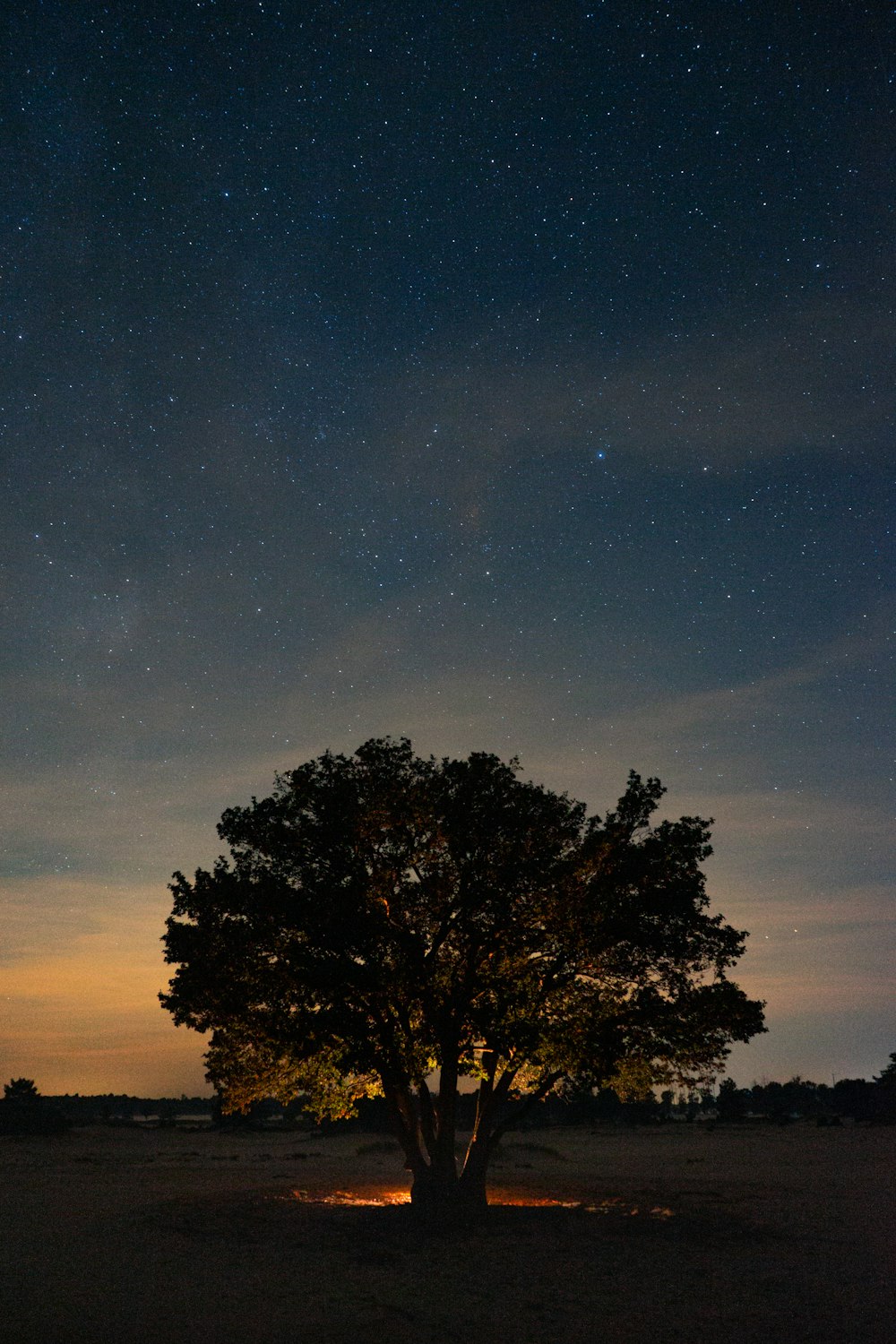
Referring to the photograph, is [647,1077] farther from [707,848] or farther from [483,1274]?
[483,1274]

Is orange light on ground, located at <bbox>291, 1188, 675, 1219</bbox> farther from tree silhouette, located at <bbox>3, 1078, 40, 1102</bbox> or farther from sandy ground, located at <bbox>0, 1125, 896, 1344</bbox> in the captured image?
tree silhouette, located at <bbox>3, 1078, 40, 1102</bbox>

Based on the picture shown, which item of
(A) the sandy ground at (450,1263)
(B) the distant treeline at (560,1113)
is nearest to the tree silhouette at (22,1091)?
(B) the distant treeline at (560,1113)

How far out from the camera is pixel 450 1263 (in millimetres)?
19641

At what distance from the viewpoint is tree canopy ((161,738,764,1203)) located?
79.1 ft

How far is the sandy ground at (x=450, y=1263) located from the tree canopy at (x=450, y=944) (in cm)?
364

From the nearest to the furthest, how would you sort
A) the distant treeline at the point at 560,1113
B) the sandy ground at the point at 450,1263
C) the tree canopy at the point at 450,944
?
the sandy ground at the point at 450,1263 → the tree canopy at the point at 450,944 → the distant treeline at the point at 560,1113

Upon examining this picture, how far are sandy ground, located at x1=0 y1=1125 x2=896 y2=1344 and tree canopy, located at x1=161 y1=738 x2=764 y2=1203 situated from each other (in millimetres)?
3637

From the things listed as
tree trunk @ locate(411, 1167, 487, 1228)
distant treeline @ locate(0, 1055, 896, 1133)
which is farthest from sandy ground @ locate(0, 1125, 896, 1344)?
distant treeline @ locate(0, 1055, 896, 1133)

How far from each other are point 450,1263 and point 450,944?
7.29m

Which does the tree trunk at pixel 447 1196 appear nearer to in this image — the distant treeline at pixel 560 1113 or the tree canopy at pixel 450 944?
the tree canopy at pixel 450 944

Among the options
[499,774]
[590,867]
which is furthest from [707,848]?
[499,774]

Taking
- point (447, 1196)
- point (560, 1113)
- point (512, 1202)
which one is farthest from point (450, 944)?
point (560, 1113)

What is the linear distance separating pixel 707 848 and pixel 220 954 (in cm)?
1284

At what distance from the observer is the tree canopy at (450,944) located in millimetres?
24109
